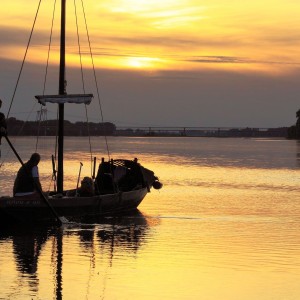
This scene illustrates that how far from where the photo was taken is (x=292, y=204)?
4366cm

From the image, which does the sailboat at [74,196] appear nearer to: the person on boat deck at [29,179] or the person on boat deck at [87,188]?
the person on boat deck at [87,188]

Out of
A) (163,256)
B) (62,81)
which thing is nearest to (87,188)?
(62,81)

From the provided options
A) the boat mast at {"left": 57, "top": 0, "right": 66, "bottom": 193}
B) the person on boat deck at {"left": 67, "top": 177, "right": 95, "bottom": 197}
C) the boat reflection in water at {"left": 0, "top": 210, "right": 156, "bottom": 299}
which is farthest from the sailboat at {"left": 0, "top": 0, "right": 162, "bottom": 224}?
the boat reflection in water at {"left": 0, "top": 210, "right": 156, "bottom": 299}

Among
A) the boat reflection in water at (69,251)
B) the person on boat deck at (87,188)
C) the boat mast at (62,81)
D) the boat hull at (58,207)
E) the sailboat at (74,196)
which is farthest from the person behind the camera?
the boat mast at (62,81)

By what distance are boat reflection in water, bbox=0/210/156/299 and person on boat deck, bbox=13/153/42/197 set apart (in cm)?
120

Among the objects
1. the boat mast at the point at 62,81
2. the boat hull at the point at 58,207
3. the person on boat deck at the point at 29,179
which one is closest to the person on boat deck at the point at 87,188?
the boat hull at the point at 58,207

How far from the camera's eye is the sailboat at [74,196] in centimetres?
3036

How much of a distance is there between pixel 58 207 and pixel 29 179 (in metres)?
1.65

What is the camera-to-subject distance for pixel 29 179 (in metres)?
30.4

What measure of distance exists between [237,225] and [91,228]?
5.27m

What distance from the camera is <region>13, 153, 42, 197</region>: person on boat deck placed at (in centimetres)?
3012

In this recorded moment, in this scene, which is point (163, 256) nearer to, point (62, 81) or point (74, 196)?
point (74, 196)

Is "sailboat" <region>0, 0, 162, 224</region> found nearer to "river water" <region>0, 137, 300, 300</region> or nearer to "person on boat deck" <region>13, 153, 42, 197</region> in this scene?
"person on boat deck" <region>13, 153, 42, 197</region>

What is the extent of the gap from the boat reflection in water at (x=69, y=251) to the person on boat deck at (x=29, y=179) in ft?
3.92
